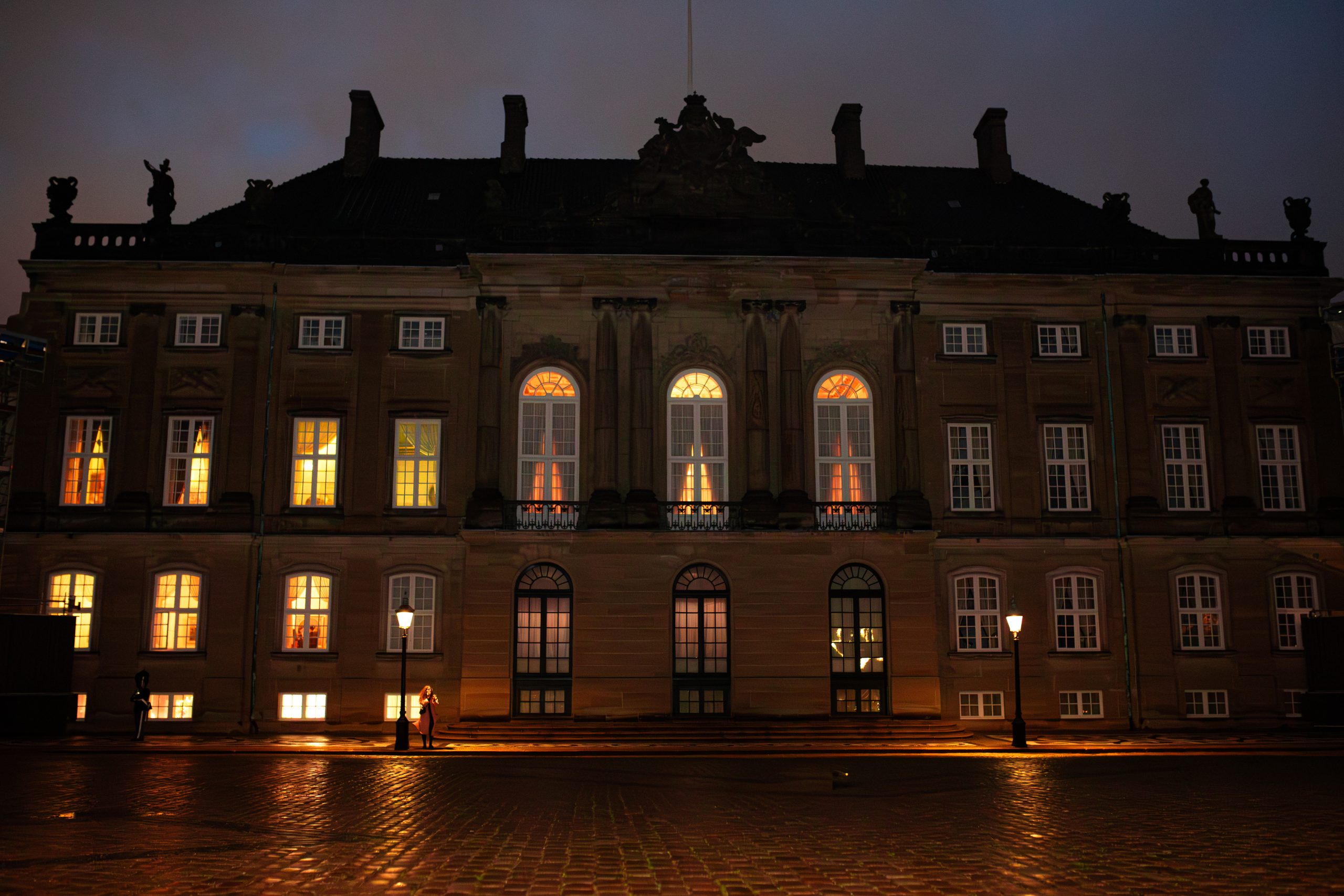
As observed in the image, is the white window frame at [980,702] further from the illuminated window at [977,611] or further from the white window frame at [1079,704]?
the white window frame at [1079,704]

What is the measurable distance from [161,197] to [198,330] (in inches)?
177

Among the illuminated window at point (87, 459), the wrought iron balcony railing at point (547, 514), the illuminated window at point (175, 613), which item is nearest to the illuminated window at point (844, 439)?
the wrought iron balcony railing at point (547, 514)

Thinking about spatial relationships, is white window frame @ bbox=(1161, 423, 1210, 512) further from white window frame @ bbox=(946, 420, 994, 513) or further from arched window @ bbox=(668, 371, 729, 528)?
arched window @ bbox=(668, 371, 729, 528)

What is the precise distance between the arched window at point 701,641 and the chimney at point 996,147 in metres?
20.7

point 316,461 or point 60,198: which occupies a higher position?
point 60,198

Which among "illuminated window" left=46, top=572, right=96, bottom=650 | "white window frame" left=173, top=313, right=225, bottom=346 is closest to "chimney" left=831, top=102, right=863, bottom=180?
"white window frame" left=173, top=313, right=225, bottom=346

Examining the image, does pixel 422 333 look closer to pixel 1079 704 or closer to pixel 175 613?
pixel 175 613

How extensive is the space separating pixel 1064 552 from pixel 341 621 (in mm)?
22285

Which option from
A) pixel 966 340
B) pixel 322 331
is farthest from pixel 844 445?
pixel 322 331

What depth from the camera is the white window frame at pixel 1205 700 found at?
108 ft

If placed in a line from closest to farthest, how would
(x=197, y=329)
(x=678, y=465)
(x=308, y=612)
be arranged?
1. (x=308, y=612)
2. (x=678, y=465)
3. (x=197, y=329)

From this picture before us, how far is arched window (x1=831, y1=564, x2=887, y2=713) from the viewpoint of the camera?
31812mm

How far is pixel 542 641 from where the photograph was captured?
31.8m

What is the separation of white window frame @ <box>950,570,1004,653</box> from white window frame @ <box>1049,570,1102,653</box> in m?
1.68
